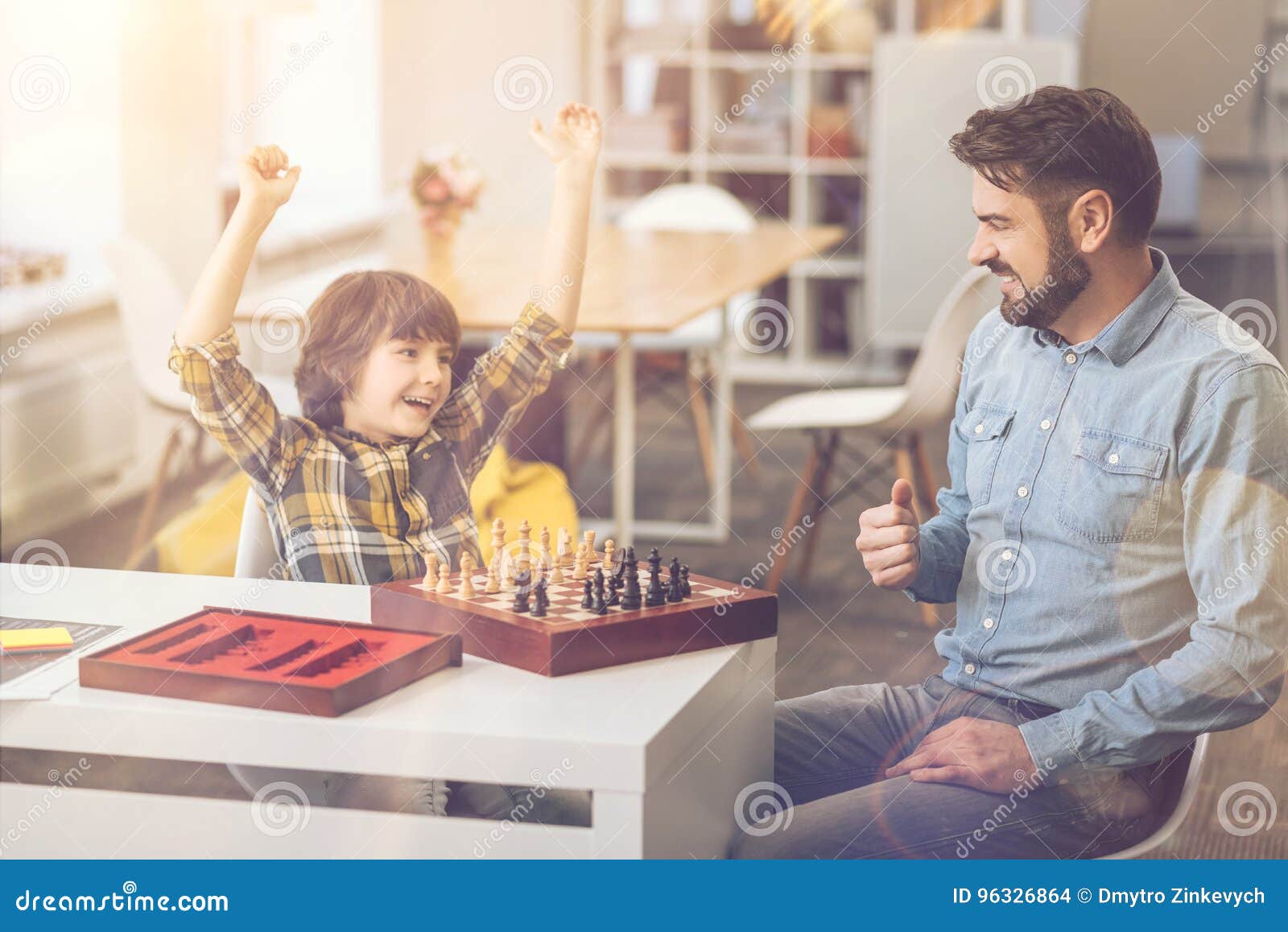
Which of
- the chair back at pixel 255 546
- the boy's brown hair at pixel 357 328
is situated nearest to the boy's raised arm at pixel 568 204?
the boy's brown hair at pixel 357 328

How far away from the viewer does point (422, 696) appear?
1.17m

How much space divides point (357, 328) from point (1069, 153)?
0.79 metres

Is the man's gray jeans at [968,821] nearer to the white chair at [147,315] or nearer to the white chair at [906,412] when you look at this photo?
the white chair at [906,412]

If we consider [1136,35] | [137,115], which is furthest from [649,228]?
[1136,35]

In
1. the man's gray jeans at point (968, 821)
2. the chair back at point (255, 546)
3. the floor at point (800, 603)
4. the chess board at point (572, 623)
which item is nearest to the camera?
the chess board at point (572, 623)

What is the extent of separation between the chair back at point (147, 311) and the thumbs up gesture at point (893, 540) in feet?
6.69

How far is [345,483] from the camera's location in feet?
5.35

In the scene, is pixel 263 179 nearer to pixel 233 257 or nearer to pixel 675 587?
pixel 233 257

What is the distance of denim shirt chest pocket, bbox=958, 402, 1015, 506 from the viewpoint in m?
1.49

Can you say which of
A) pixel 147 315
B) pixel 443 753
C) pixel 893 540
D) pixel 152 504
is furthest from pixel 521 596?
pixel 152 504

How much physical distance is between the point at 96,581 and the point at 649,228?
122 inches

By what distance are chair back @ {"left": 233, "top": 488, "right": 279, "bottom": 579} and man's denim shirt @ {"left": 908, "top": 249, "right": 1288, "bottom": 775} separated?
0.71 m

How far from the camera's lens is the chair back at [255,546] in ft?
5.34

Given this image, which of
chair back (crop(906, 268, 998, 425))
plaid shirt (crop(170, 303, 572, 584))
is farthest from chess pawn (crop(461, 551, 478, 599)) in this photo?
chair back (crop(906, 268, 998, 425))
